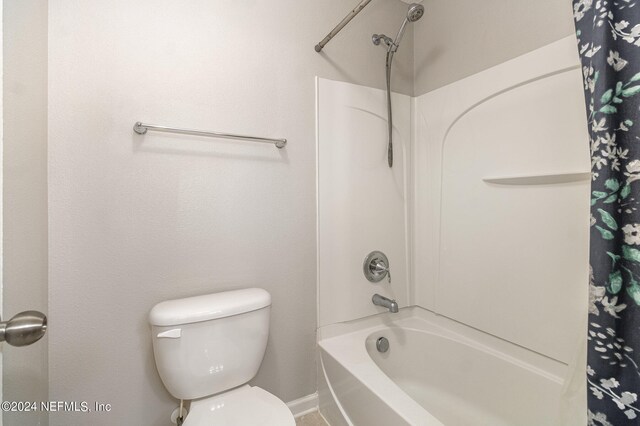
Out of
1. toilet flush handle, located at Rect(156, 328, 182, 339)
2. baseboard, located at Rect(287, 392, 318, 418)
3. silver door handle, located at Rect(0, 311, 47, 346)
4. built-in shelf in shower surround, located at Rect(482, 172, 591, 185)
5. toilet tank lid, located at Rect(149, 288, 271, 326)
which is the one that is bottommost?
baseboard, located at Rect(287, 392, 318, 418)

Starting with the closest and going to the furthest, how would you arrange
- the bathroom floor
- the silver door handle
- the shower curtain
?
the silver door handle, the shower curtain, the bathroom floor

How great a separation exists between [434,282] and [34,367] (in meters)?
1.77

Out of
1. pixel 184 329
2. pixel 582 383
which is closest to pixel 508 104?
pixel 582 383

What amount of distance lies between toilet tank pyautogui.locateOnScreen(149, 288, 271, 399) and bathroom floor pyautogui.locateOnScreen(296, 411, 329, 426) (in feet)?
1.58

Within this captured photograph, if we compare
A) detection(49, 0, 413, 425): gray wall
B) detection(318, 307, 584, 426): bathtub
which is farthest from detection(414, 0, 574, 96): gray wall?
detection(318, 307, 584, 426): bathtub

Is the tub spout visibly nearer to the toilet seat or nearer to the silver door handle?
the toilet seat

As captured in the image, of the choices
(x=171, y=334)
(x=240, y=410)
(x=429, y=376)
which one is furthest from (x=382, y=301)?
(x=171, y=334)

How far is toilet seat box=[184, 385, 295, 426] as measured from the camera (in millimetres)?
951

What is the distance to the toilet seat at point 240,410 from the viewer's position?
0.95m

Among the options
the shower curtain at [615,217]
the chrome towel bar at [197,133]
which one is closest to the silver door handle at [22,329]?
the chrome towel bar at [197,133]

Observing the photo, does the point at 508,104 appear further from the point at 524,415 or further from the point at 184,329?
the point at 184,329

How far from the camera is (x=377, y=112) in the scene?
1638mm

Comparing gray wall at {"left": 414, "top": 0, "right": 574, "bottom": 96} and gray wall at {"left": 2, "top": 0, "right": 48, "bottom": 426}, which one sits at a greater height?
gray wall at {"left": 414, "top": 0, "right": 574, "bottom": 96}

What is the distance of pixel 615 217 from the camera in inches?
25.5
